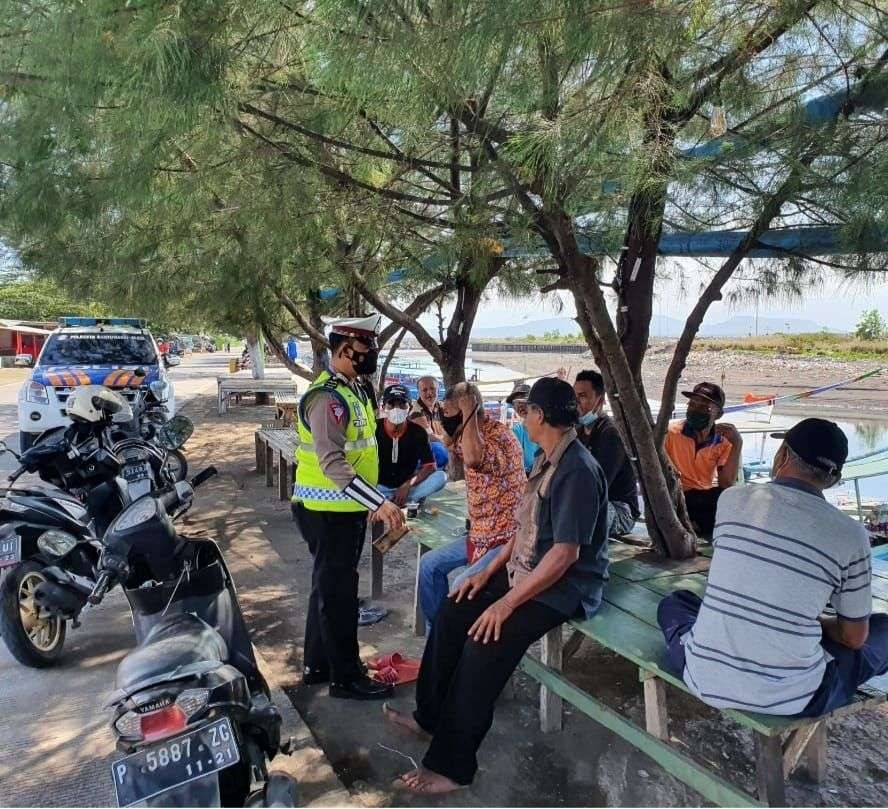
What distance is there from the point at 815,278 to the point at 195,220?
4173 millimetres

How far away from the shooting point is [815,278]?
14.5ft

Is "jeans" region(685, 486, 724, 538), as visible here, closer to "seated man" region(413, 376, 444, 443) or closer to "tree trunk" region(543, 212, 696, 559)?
"tree trunk" region(543, 212, 696, 559)

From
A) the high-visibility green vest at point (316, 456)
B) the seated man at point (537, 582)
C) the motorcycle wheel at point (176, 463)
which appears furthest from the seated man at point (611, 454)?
the motorcycle wheel at point (176, 463)

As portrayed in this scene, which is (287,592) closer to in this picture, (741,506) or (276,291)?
(741,506)

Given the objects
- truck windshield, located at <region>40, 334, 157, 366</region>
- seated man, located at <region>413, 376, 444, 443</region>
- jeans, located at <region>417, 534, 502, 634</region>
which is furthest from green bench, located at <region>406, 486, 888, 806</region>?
truck windshield, located at <region>40, 334, 157, 366</region>

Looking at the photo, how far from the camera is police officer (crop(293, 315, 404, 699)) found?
3037mm

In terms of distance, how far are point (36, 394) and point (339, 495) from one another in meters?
7.93

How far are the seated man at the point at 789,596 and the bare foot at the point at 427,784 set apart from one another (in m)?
0.96

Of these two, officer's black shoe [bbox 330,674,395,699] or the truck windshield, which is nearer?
officer's black shoe [bbox 330,674,395,699]

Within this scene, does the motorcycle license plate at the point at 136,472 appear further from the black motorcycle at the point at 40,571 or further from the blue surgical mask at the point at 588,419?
the blue surgical mask at the point at 588,419

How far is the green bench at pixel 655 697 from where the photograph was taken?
2141 mm

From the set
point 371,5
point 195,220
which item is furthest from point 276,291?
point 371,5

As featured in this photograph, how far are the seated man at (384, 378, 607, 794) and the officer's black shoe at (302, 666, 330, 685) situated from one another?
0.87 metres

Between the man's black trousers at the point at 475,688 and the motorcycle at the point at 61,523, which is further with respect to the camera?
the motorcycle at the point at 61,523
